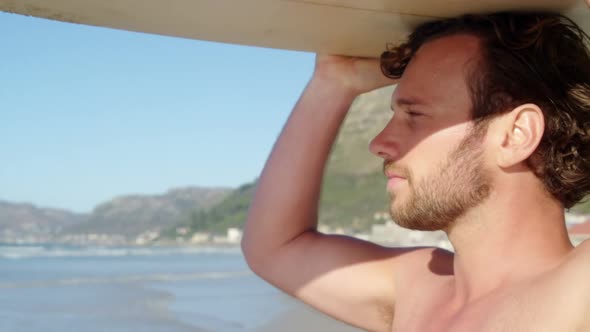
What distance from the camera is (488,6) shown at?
6.29 feet

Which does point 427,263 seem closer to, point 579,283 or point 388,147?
point 388,147

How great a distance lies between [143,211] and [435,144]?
4088 inches

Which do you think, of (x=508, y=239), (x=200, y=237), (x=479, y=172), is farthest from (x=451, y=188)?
(x=200, y=237)

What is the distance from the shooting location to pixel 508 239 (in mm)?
1874

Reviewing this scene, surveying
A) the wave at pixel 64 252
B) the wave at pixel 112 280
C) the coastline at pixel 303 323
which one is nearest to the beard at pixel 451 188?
the coastline at pixel 303 323

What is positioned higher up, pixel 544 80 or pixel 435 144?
pixel 544 80

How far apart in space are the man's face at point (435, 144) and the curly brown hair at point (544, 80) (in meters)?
0.04

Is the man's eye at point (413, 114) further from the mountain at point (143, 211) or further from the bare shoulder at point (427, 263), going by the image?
the mountain at point (143, 211)

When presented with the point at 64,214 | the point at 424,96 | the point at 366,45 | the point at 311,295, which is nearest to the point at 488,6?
the point at 424,96

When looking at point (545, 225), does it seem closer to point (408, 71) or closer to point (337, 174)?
point (408, 71)

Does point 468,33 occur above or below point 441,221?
above

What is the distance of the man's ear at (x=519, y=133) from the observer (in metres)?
1.87

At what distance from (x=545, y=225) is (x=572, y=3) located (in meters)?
0.56

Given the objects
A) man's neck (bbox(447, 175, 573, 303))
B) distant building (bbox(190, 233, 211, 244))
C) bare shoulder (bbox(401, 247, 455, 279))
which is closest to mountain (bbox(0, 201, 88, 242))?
distant building (bbox(190, 233, 211, 244))
